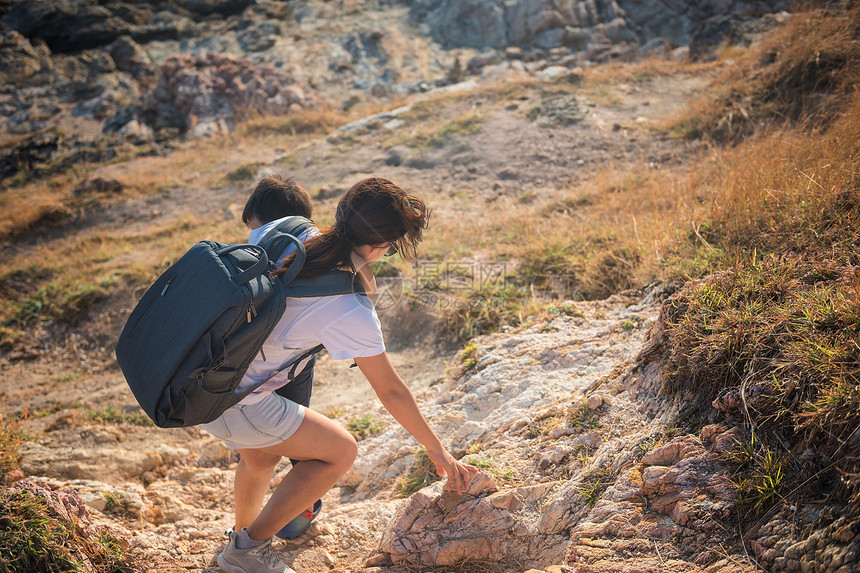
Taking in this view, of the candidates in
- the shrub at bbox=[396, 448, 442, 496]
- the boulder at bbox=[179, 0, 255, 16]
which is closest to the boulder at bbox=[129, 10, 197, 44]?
the boulder at bbox=[179, 0, 255, 16]

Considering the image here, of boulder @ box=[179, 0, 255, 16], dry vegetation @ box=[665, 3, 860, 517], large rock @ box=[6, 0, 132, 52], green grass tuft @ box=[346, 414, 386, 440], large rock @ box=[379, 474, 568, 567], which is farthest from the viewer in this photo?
boulder @ box=[179, 0, 255, 16]

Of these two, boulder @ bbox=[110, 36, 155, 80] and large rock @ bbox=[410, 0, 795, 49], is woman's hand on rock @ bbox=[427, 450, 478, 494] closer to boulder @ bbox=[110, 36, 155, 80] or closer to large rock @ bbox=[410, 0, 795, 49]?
large rock @ bbox=[410, 0, 795, 49]

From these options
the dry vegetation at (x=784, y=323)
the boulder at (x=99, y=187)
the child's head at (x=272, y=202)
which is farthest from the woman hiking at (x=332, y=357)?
the boulder at (x=99, y=187)

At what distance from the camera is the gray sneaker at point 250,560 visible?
218 centimetres

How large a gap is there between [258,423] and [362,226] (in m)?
0.79

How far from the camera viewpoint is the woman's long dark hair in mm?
1865

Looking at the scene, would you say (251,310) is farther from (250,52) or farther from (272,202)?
(250,52)

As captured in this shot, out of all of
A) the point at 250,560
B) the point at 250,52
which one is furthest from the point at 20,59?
the point at 250,560

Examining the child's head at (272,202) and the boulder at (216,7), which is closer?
the child's head at (272,202)

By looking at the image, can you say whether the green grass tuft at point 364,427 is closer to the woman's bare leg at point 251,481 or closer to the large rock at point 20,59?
the woman's bare leg at point 251,481

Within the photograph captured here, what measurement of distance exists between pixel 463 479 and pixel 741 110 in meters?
6.55

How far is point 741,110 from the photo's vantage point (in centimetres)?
669

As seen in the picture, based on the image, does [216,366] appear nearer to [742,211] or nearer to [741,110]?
[742,211]

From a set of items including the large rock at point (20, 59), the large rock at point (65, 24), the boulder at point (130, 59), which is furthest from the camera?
the large rock at point (65, 24)
